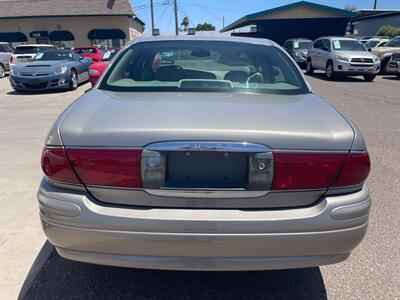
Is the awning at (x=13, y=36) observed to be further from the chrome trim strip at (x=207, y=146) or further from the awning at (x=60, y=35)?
the chrome trim strip at (x=207, y=146)

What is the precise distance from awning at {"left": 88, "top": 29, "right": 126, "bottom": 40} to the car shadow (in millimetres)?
32538

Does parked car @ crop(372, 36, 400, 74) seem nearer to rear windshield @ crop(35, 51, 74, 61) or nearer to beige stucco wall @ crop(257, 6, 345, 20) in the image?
rear windshield @ crop(35, 51, 74, 61)

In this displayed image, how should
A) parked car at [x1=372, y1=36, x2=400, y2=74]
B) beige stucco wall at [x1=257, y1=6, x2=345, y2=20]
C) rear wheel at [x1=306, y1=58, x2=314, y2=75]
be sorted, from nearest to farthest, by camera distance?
1. parked car at [x1=372, y1=36, x2=400, y2=74]
2. rear wheel at [x1=306, y1=58, x2=314, y2=75]
3. beige stucco wall at [x1=257, y1=6, x2=345, y2=20]

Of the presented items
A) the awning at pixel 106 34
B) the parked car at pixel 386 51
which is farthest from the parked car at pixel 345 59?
the awning at pixel 106 34

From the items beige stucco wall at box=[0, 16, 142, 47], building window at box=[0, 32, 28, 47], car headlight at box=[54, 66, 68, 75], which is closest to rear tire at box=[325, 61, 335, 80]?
car headlight at box=[54, 66, 68, 75]

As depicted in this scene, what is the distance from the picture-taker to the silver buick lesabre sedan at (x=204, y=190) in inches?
83.8

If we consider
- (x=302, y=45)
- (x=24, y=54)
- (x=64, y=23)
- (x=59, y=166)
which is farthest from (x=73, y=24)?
(x=59, y=166)

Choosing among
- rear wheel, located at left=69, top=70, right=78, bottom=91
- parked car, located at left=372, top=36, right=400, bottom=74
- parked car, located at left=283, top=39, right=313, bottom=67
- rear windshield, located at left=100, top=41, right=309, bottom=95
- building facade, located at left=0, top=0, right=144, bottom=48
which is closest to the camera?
rear windshield, located at left=100, top=41, right=309, bottom=95

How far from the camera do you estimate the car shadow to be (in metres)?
2.72

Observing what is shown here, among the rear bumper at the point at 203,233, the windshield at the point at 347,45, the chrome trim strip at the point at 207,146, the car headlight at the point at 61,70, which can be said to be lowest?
the car headlight at the point at 61,70

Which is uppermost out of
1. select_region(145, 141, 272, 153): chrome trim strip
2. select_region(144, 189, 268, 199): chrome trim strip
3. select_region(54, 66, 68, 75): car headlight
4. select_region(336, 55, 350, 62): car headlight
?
select_region(145, 141, 272, 153): chrome trim strip

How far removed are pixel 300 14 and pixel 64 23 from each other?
804 inches

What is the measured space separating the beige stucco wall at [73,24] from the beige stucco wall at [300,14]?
1270 centimetres

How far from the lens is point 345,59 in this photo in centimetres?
1634
